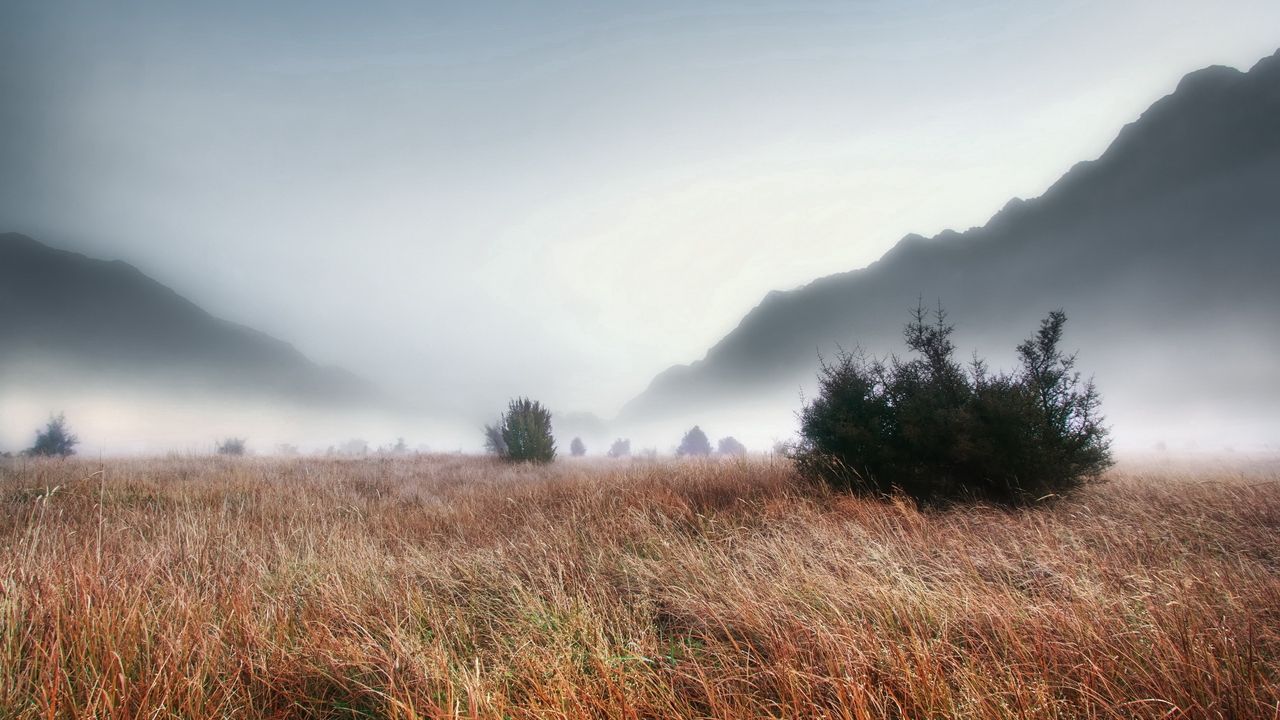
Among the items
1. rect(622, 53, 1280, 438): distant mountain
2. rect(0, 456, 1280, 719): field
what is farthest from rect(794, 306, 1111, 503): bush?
rect(622, 53, 1280, 438): distant mountain

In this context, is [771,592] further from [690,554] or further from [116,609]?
[116,609]

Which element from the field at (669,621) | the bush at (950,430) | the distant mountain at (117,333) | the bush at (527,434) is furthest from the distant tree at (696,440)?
the distant mountain at (117,333)

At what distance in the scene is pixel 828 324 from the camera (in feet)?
533

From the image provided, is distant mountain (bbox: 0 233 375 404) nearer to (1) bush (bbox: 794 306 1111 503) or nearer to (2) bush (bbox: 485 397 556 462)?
(2) bush (bbox: 485 397 556 462)

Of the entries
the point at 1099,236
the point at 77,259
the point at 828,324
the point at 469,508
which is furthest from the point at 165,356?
the point at 1099,236

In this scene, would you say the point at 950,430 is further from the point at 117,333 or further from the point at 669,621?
the point at 117,333

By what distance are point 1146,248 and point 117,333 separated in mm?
253058

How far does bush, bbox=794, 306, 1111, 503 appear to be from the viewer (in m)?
6.19

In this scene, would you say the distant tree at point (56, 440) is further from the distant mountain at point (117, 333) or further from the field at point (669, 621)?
the distant mountain at point (117, 333)

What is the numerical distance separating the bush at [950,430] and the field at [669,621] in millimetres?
1072

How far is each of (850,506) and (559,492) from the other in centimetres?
473

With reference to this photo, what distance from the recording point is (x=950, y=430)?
20.5 feet

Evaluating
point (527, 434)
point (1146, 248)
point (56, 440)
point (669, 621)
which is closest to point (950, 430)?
point (669, 621)

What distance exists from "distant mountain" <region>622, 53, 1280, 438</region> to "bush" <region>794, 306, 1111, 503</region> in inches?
2528
